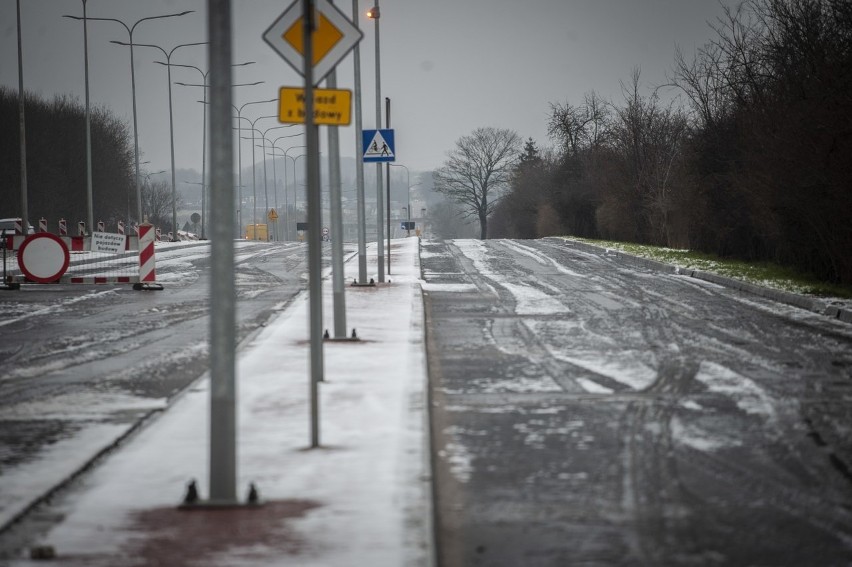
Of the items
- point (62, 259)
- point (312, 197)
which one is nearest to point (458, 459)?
point (312, 197)

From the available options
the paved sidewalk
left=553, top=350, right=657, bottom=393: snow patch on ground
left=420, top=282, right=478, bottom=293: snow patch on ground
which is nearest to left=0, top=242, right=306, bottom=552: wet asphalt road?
the paved sidewalk

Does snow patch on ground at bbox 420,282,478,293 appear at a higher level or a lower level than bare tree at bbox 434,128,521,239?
lower

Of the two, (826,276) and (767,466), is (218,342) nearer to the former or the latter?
A: (767,466)

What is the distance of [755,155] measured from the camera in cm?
2347

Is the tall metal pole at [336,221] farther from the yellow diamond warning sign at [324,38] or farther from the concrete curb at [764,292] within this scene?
the concrete curb at [764,292]

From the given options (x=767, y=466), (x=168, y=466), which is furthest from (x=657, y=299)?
(x=168, y=466)

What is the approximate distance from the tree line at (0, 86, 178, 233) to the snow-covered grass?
42.6 metres

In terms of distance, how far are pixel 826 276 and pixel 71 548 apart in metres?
20.2

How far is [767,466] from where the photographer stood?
7.21 meters

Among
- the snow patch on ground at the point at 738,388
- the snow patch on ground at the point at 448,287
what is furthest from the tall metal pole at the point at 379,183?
the snow patch on ground at the point at 738,388

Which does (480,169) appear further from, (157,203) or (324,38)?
(324,38)

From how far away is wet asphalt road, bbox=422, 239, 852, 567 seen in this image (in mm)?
5660

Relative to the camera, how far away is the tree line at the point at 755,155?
19766mm

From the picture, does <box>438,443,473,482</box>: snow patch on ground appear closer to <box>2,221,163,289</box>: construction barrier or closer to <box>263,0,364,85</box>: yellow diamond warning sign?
<box>263,0,364,85</box>: yellow diamond warning sign
